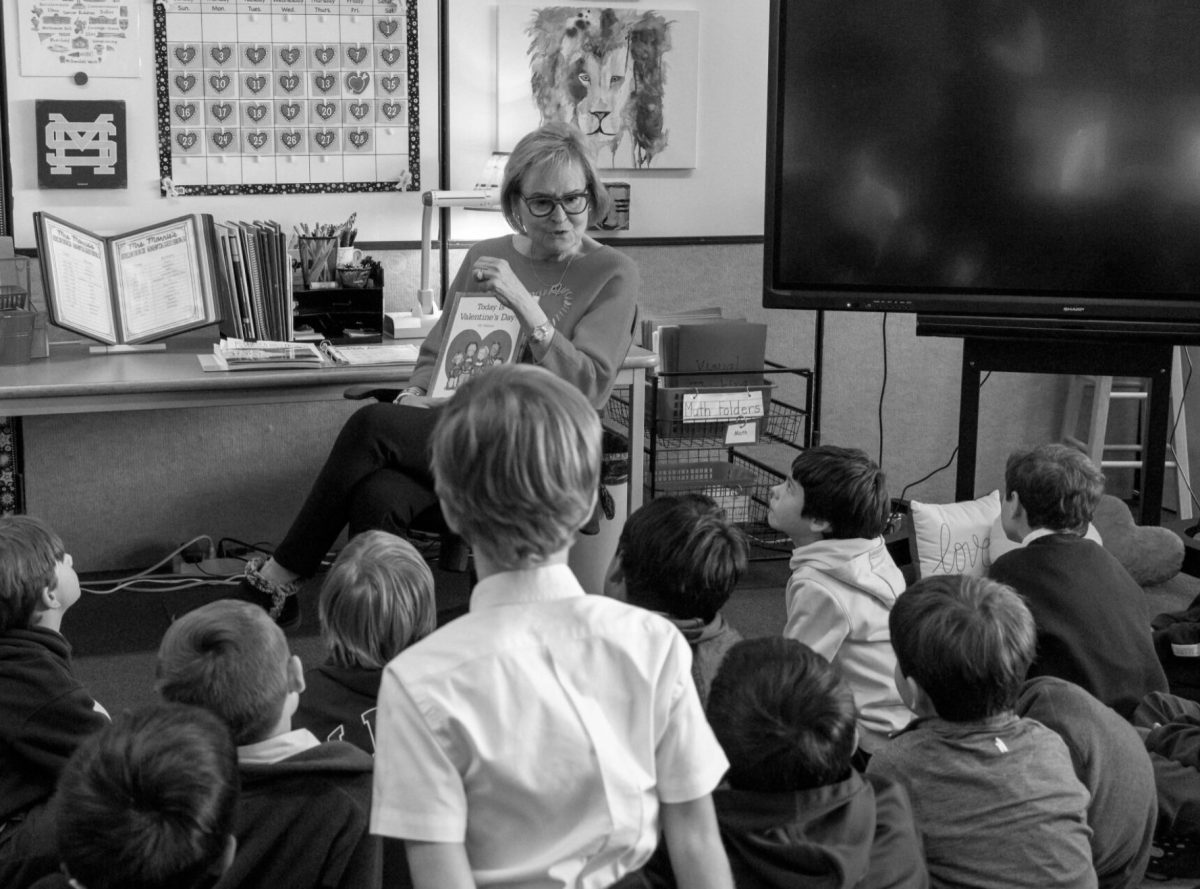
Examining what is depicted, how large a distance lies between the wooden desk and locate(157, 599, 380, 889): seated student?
5.30 feet

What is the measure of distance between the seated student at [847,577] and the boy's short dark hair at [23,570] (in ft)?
3.96

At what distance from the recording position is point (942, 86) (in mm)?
3445

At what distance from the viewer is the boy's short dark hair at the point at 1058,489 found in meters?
2.66

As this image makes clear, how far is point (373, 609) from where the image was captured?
201 centimetres

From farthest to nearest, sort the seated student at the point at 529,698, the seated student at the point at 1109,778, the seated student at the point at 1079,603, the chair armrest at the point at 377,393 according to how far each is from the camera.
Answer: the chair armrest at the point at 377,393 → the seated student at the point at 1079,603 → the seated student at the point at 1109,778 → the seated student at the point at 529,698

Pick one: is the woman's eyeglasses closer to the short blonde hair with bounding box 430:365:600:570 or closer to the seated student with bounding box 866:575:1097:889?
the seated student with bounding box 866:575:1097:889

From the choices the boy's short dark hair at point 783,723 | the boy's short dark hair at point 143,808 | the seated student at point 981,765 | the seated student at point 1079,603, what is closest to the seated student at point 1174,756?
the seated student at point 1079,603

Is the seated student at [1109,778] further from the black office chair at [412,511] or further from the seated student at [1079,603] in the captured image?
the black office chair at [412,511]

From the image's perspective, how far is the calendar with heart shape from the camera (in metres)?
3.81

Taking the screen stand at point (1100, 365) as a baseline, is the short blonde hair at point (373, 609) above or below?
below

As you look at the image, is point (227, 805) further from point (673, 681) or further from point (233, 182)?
point (233, 182)

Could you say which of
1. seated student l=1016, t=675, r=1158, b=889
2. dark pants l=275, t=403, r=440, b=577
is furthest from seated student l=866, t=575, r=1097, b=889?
dark pants l=275, t=403, r=440, b=577

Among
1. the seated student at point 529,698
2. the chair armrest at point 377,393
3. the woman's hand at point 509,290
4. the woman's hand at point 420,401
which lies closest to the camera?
the seated student at point 529,698

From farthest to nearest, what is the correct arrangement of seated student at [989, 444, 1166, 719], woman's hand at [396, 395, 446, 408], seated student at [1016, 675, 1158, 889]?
woman's hand at [396, 395, 446, 408], seated student at [989, 444, 1166, 719], seated student at [1016, 675, 1158, 889]
